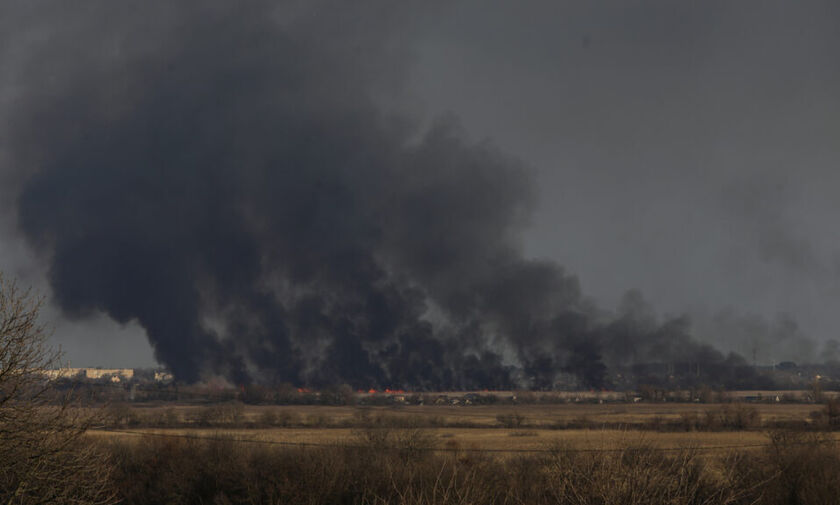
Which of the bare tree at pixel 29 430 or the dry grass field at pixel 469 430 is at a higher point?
the bare tree at pixel 29 430

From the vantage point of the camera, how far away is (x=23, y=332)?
1864cm

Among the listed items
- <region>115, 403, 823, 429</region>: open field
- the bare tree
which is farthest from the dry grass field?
the bare tree

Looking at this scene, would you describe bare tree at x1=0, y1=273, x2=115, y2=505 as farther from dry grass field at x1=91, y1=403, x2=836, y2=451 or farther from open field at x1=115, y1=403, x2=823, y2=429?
open field at x1=115, y1=403, x2=823, y2=429

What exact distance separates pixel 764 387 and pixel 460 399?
77790 mm

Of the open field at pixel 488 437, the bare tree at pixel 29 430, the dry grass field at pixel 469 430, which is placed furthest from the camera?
the dry grass field at pixel 469 430

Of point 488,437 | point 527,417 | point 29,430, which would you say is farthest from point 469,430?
point 29,430

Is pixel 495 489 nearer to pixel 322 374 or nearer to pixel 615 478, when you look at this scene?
pixel 615 478

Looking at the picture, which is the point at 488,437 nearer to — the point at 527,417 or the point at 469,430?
the point at 469,430

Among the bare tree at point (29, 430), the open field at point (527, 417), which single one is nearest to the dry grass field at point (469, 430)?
the open field at point (527, 417)

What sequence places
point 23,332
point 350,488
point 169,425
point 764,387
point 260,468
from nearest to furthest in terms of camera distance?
1. point 23,332
2. point 350,488
3. point 260,468
4. point 169,425
5. point 764,387

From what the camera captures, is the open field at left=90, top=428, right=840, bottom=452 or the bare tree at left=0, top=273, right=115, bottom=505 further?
the open field at left=90, top=428, right=840, bottom=452

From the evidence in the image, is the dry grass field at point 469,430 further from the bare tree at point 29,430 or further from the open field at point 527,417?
the bare tree at point 29,430

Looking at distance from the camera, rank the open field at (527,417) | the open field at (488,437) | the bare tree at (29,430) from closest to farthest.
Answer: the bare tree at (29,430) → the open field at (488,437) → the open field at (527,417)

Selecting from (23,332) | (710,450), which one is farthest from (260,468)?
(710,450)
